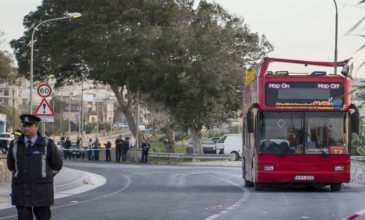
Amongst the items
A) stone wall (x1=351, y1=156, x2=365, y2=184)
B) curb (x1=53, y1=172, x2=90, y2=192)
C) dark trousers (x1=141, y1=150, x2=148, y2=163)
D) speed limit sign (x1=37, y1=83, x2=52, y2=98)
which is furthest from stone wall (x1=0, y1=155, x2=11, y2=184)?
dark trousers (x1=141, y1=150, x2=148, y2=163)

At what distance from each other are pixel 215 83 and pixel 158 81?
4.16 metres

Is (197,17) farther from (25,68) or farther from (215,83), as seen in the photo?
(25,68)

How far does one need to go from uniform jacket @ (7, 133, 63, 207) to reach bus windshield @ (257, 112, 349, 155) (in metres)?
13.7

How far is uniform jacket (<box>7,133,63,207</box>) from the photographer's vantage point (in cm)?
936

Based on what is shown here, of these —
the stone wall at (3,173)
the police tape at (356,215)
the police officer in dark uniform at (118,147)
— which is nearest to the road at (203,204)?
the police tape at (356,215)

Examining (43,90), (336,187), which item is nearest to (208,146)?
(43,90)

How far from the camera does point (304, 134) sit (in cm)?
2281

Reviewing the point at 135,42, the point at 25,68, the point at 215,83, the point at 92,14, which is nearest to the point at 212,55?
the point at 215,83

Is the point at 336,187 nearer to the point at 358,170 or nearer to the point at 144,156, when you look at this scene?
the point at 358,170

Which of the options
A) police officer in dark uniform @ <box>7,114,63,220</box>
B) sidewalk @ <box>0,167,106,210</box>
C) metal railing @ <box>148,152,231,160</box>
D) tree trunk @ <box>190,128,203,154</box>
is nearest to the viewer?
police officer in dark uniform @ <box>7,114,63,220</box>

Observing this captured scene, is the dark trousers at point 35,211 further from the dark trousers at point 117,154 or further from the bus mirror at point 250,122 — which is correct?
the dark trousers at point 117,154

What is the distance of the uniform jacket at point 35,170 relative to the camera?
368 inches

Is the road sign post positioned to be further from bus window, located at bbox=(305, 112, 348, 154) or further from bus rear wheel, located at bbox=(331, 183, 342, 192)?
bus rear wheel, located at bbox=(331, 183, 342, 192)

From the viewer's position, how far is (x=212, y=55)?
172 ft
